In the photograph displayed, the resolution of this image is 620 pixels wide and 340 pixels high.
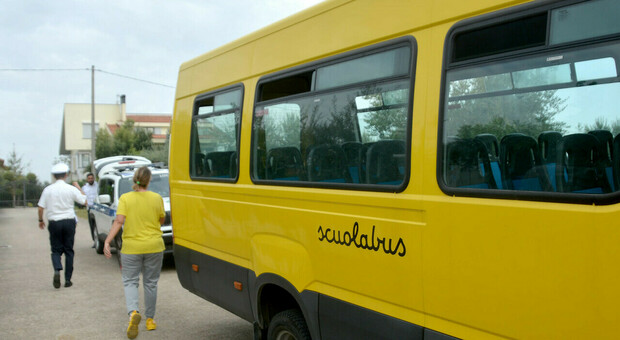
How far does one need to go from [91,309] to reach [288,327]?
438cm

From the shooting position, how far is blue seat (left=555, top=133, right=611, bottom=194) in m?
2.41

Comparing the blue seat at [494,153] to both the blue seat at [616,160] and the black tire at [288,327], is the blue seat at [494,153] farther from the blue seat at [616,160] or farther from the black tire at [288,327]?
the black tire at [288,327]

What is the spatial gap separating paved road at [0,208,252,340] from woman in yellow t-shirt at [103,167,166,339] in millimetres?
387

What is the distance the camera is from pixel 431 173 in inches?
120

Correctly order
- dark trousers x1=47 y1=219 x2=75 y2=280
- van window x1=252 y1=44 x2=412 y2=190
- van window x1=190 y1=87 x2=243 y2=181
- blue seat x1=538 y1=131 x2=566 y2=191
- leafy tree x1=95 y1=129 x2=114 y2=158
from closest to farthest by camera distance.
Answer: blue seat x1=538 y1=131 x2=566 y2=191, van window x1=252 y1=44 x2=412 y2=190, van window x1=190 y1=87 x2=243 y2=181, dark trousers x1=47 y1=219 x2=75 y2=280, leafy tree x1=95 y1=129 x2=114 y2=158

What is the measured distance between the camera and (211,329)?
6.61 metres

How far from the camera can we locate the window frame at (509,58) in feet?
7.75

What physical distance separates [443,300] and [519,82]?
1143 mm

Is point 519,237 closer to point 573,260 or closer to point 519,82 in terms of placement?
point 573,260

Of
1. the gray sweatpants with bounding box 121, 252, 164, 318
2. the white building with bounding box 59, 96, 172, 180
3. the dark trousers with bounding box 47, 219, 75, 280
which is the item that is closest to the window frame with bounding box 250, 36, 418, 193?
the gray sweatpants with bounding box 121, 252, 164, 318

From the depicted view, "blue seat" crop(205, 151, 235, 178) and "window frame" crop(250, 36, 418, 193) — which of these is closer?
"window frame" crop(250, 36, 418, 193)

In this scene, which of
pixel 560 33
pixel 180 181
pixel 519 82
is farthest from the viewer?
pixel 180 181

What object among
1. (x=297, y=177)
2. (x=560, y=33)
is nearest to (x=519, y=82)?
(x=560, y=33)

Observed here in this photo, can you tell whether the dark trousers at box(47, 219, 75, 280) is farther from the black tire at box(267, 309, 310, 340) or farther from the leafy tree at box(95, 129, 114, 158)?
the leafy tree at box(95, 129, 114, 158)
